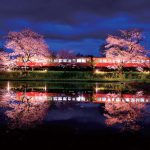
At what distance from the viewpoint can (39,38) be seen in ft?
246

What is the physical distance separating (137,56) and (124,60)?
2.48m

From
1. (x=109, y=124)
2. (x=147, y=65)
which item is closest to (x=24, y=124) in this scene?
(x=109, y=124)

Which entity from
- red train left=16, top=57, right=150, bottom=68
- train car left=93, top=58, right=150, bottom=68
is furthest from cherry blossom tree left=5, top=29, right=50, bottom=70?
train car left=93, top=58, right=150, bottom=68

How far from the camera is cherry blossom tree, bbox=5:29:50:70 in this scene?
228 feet

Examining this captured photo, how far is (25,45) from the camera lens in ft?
228

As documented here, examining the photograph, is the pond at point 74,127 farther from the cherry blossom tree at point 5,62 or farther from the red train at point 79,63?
the red train at point 79,63

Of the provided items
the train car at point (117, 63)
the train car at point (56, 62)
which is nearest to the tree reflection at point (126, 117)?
the train car at point (117, 63)

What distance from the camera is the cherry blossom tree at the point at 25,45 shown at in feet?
228

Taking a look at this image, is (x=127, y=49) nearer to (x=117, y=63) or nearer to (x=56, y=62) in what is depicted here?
(x=117, y=63)

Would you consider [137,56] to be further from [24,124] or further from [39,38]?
[24,124]

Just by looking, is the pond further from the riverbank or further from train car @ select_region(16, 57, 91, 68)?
train car @ select_region(16, 57, 91, 68)

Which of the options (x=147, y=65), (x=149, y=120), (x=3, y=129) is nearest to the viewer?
(x=3, y=129)

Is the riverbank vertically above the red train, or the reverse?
the red train

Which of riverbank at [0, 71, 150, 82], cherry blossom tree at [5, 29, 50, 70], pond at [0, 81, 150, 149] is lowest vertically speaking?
pond at [0, 81, 150, 149]
